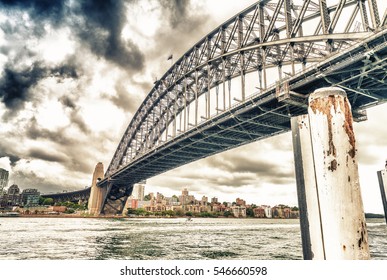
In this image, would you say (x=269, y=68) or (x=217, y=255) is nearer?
(x=217, y=255)

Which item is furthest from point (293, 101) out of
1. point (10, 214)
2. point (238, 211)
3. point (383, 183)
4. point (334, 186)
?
point (238, 211)

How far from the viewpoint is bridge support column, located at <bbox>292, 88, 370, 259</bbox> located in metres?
2.80

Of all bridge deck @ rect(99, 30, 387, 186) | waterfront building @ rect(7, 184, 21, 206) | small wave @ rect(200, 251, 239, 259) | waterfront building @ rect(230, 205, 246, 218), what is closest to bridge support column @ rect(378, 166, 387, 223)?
bridge deck @ rect(99, 30, 387, 186)

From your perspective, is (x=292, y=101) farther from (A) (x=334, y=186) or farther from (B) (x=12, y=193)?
(B) (x=12, y=193)

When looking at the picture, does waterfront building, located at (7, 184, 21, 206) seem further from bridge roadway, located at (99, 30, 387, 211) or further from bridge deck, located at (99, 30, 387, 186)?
bridge deck, located at (99, 30, 387, 186)

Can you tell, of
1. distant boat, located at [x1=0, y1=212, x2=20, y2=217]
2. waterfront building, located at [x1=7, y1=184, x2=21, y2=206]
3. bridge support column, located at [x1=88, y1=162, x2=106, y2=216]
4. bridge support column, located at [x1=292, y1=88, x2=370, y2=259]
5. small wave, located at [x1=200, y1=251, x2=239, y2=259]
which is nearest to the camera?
→ bridge support column, located at [x1=292, y1=88, x2=370, y2=259]

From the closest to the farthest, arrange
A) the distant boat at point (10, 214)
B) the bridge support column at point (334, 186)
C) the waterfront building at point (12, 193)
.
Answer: the bridge support column at point (334, 186) → the waterfront building at point (12, 193) → the distant boat at point (10, 214)

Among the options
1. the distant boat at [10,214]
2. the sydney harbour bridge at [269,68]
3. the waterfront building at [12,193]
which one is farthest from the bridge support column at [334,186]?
the distant boat at [10,214]

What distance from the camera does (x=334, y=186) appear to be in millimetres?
2859

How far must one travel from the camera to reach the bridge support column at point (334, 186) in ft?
9.18

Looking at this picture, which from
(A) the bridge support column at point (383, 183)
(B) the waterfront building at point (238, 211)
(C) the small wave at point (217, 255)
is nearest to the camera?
(C) the small wave at point (217, 255)

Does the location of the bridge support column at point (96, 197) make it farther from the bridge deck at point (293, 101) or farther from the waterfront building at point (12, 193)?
the bridge deck at point (293, 101)

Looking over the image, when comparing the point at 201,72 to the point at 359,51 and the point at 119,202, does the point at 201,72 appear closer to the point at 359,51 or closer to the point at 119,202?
the point at 359,51

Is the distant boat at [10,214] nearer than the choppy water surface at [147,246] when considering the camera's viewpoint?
No
